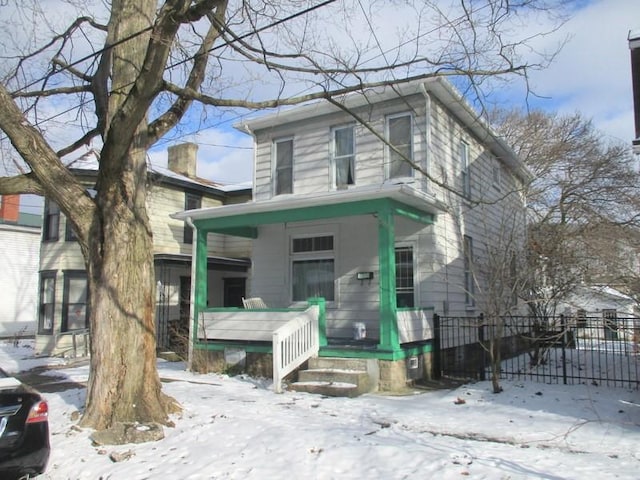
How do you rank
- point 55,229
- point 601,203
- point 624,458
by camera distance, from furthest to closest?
1. point 601,203
2. point 55,229
3. point 624,458

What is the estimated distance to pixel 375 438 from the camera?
6258 mm

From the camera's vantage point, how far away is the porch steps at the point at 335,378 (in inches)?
370

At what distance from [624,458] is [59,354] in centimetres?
1554

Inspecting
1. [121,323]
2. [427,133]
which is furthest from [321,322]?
[121,323]

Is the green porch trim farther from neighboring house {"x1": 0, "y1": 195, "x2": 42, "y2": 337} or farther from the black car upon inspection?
neighboring house {"x1": 0, "y1": 195, "x2": 42, "y2": 337}

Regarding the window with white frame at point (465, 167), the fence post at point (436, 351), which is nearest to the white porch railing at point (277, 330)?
the fence post at point (436, 351)

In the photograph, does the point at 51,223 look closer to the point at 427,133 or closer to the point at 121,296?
the point at 427,133

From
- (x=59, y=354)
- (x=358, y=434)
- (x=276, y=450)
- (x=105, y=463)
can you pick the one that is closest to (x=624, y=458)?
(x=358, y=434)

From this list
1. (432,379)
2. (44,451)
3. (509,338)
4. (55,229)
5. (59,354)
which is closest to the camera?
(44,451)

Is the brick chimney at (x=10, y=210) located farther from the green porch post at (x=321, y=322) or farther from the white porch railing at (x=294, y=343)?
the white porch railing at (x=294, y=343)

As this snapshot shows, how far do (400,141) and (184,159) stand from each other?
1175 cm

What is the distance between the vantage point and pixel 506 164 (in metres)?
17.1

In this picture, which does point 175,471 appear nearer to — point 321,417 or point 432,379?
point 321,417

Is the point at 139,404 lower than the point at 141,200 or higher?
lower
